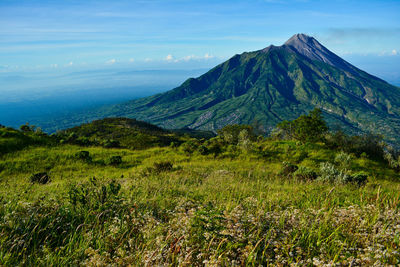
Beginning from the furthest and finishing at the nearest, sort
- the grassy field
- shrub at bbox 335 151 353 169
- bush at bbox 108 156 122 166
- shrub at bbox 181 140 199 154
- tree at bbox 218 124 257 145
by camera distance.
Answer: tree at bbox 218 124 257 145
shrub at bbox 181 140 199 154
bush at bbox 108 156 122 166
shrub at bbox 335 151 353 169
the grassy field

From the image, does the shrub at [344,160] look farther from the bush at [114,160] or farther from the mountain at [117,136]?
the mountain at [117,136]

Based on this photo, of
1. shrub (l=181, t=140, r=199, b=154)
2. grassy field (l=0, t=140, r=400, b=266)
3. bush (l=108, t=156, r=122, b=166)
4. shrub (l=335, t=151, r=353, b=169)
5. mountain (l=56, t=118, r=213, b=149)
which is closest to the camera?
grassy field (l=0, t=140, r=400, b=266)

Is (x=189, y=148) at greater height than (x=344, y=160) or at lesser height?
greater

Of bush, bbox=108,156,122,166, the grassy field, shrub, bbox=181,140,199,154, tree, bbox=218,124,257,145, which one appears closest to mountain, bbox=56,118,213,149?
shrub, bbox=181,140,199,154

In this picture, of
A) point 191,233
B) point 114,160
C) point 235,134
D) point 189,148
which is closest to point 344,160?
point 189,148

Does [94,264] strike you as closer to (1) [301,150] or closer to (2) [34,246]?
(2) [34,246]

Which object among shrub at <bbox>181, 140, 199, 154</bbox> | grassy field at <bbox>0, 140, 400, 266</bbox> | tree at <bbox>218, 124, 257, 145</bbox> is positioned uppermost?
grassy field at <bbox>0, 140, 400, 266</bbox>


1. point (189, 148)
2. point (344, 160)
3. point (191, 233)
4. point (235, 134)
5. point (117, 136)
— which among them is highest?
point (191, 233)

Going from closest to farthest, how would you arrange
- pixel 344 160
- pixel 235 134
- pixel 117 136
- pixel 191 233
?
1. pixel 191 233
2. pixel 344 160
3. pixel 235 134
4. pixel 117 136

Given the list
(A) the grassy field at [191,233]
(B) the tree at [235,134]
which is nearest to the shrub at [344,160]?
(A) the grassy field at [191,233]

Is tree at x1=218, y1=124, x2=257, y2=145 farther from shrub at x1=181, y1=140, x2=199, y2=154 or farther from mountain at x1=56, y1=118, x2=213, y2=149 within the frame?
shrub at x1=181, y1=140, x2=199, y2=154

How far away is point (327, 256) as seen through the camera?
3.04 meters

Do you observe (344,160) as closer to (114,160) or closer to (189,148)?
(189,148)

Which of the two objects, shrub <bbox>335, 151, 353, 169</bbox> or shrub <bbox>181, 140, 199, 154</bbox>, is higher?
shrub <bbox>181, 140, 199, 154</bbox>
